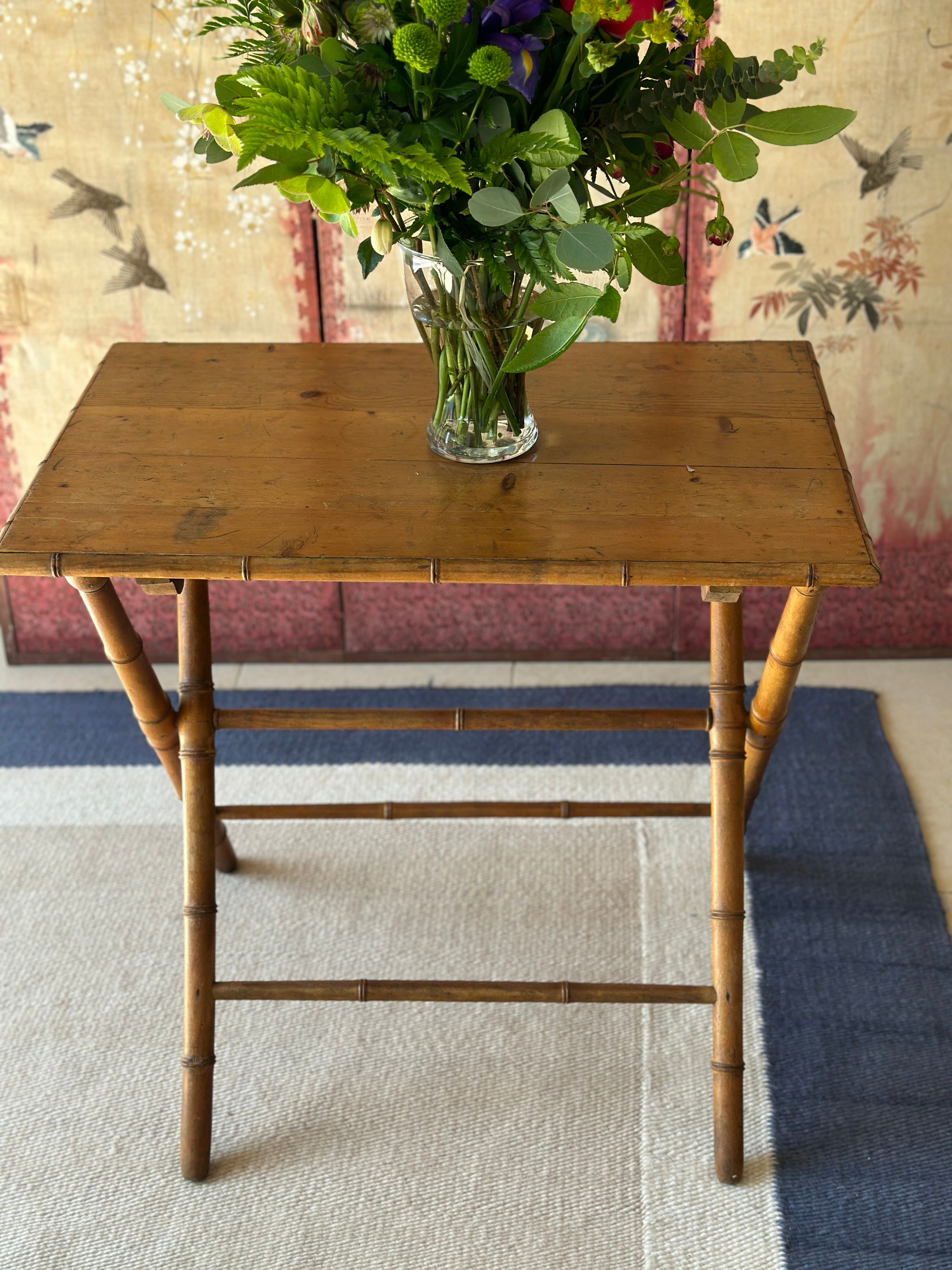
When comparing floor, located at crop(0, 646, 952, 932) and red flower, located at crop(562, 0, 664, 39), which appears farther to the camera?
floor, located at crop(0, 646, 952, 932)

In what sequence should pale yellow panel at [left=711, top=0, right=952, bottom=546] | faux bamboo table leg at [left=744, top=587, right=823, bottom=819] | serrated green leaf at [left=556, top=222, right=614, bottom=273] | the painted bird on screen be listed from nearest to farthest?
serrated green leaf at [left=556, top=222, right=614, bottom=273] < faux bamboo table leg at [left=744, top=587, right=823, bottom=819] < pale yellow panel at [left=711, top=0, right=952, bottom=546] < the painted bird on screen

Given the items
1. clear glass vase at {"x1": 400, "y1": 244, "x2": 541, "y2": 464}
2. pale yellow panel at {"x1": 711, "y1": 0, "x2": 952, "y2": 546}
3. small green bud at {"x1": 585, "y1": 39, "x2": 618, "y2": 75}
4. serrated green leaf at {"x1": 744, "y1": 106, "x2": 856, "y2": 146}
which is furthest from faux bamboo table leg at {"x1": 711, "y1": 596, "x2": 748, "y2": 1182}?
pale yellow panel at {"x1": 711, "y1": 0, "x2": 952, "y2": 546}

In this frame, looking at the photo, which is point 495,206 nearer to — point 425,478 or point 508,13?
point 508,13

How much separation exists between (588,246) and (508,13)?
23cm

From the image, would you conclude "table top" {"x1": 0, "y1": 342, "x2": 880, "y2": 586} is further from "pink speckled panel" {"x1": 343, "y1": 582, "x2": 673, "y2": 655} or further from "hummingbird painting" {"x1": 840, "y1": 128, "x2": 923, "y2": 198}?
"pink speckled panel" {"x1": 343, "y1": 582, "x2": 673, "y2": 655}

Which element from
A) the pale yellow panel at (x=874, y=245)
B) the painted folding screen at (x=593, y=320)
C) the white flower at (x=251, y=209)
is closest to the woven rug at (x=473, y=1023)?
the painted folding screen at (x=593, y=320)

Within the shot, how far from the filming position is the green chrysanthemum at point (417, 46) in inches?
43.9

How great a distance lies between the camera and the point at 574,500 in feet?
4.77

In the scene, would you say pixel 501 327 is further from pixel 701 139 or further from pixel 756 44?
pixel 756 44

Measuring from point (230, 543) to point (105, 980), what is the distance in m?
0.93

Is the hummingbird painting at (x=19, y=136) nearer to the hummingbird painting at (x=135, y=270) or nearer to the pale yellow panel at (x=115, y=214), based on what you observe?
the pale yellow panel at (x=115, y=214)

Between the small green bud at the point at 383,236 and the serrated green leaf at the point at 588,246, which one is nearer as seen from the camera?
the serrated green leaf at the point at 588,246

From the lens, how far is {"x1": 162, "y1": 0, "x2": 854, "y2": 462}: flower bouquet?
45.7 inches

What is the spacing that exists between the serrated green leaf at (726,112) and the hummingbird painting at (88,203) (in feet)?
4.58
